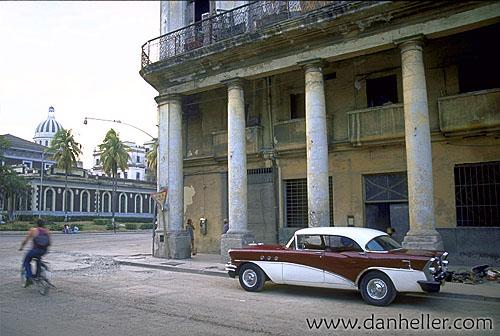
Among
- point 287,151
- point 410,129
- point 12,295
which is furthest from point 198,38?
point 12,295

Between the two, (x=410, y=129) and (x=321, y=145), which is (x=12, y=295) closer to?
(x=321, y=145)

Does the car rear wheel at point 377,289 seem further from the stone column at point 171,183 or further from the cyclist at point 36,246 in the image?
the stone column at point 171,183

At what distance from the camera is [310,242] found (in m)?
10.9

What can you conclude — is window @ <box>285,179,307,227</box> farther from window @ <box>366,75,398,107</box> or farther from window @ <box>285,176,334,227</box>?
window @ <box>366,75,398,107</box>

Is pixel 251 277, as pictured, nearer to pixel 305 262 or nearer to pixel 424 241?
pixel 305 262

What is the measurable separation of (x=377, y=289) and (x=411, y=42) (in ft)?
25.0

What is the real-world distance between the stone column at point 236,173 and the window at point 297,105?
306cm

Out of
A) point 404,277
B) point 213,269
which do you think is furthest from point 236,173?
point 404,277

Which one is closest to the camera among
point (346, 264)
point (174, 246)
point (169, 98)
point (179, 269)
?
point (346, 264)

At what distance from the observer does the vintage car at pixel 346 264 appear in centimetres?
942

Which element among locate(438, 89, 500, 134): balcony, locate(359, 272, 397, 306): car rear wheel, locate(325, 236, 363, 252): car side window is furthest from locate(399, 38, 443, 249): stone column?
locate(359, 272, 397, 306): car rear wheel

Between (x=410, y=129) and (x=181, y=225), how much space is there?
10.1m

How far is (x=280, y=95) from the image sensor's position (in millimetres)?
20125

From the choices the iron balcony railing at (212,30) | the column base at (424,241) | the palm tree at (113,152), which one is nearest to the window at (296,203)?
the column base at (424,241)
